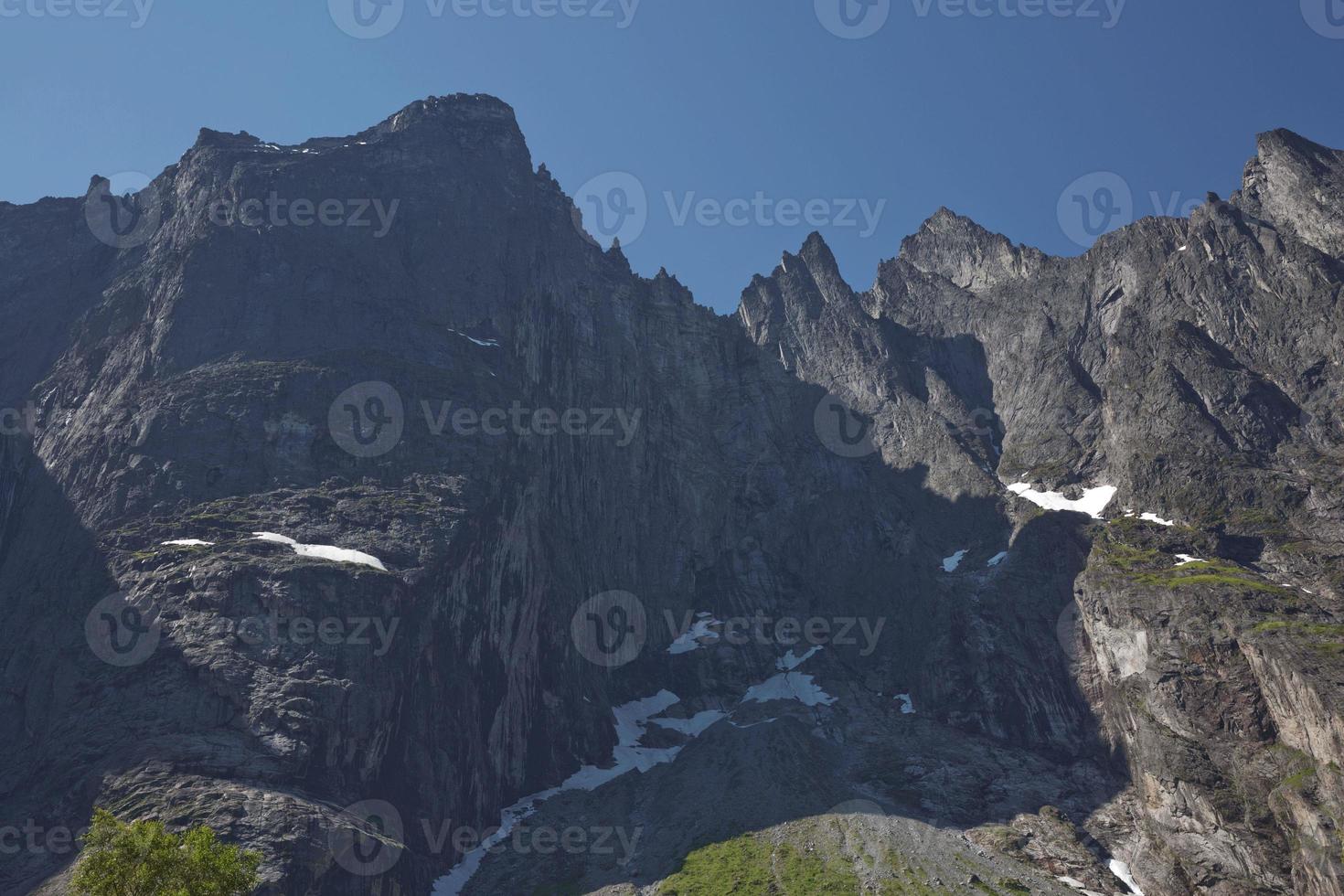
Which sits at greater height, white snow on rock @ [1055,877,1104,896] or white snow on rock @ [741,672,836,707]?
white snow on rock @ [741,672,836,707]

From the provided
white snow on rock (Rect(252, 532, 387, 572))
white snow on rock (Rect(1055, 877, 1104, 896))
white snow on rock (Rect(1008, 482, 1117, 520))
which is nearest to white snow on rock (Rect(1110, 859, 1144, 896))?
white snow on rock (Rect(1055, 877, 1104, 896))

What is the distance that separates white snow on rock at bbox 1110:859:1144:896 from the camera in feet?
392

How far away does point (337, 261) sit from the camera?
19462 cm

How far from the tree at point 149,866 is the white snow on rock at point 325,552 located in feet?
277

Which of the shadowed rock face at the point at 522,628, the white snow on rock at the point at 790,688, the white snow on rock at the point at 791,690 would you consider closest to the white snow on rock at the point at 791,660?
the white snow on rock at the point at 790,688

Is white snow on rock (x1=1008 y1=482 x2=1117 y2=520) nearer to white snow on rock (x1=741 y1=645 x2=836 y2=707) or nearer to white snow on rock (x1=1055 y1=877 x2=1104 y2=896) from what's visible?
white snow on rock (x1=741 y1=645 x2=836 y2=707)

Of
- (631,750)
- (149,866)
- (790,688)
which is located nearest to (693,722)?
(631,750)

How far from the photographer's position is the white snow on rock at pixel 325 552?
138 meters

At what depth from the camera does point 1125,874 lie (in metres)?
122

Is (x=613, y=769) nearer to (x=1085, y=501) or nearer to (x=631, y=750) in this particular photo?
→ (x=631, y=750)

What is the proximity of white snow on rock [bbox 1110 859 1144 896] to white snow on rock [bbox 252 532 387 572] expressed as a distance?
9826 cm

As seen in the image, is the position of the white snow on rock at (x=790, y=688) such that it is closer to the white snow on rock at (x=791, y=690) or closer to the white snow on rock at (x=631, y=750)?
the white snow on rock at (x=791, y=690)

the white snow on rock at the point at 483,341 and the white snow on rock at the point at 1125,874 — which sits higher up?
the white snow on rock at the point at 483,341

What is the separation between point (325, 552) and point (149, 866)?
89.7 meters
